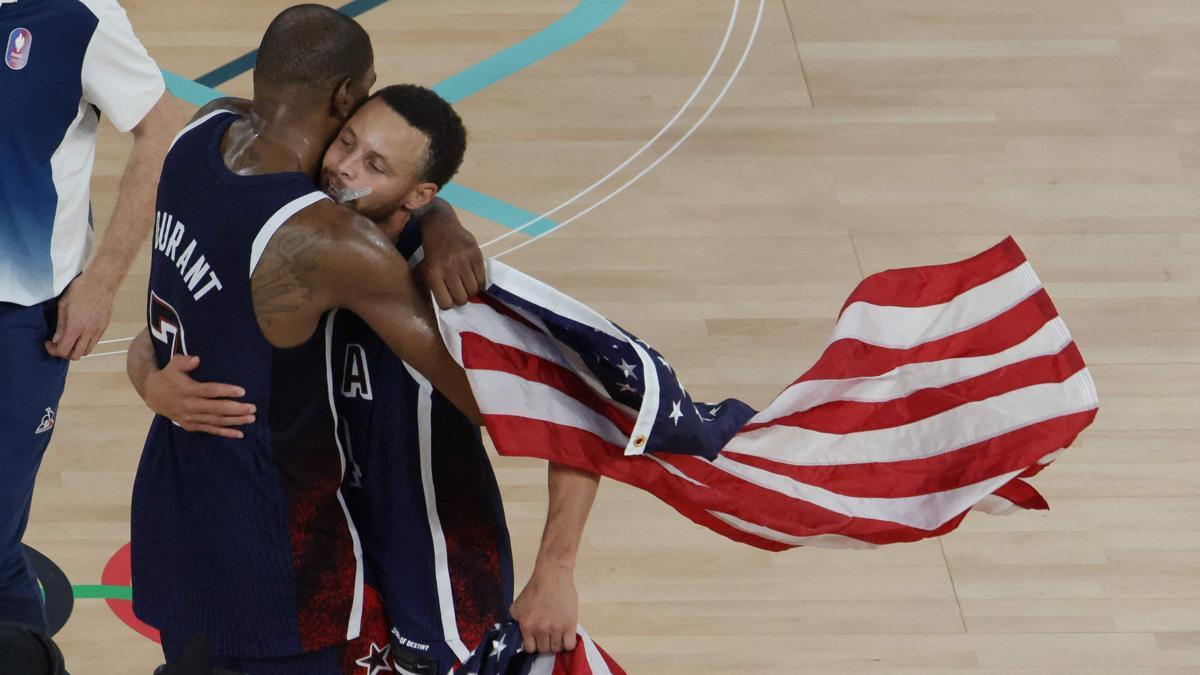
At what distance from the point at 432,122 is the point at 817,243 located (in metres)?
3.24

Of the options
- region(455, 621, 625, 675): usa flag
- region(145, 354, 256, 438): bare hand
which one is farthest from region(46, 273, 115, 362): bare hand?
region(455, 621, 625, 675): usa flag

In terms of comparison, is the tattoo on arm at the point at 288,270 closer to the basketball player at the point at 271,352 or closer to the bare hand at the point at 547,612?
the basketball player at the point at 271,352

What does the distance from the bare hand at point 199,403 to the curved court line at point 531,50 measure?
3.72m

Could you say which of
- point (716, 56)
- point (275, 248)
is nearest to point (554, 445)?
point (275, 248)

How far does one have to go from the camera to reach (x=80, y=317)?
379 cm

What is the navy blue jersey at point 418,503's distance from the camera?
309cm

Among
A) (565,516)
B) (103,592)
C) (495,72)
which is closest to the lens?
(565,516)

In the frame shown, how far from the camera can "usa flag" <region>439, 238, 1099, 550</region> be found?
9.79ft

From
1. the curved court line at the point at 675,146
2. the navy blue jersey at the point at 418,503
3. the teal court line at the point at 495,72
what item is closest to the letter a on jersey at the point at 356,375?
the navy blue jersey at the point at 418,503

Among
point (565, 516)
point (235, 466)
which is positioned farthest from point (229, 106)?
point (565, 516)

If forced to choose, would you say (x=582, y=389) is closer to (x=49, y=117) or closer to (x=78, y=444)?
(x=49, y=117)

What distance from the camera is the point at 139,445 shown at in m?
5.06

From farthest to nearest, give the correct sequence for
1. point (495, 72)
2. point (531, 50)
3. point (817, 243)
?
point (531, 50), point (495, 72), point (817, 243)

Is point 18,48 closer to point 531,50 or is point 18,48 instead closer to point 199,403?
point 199,403
